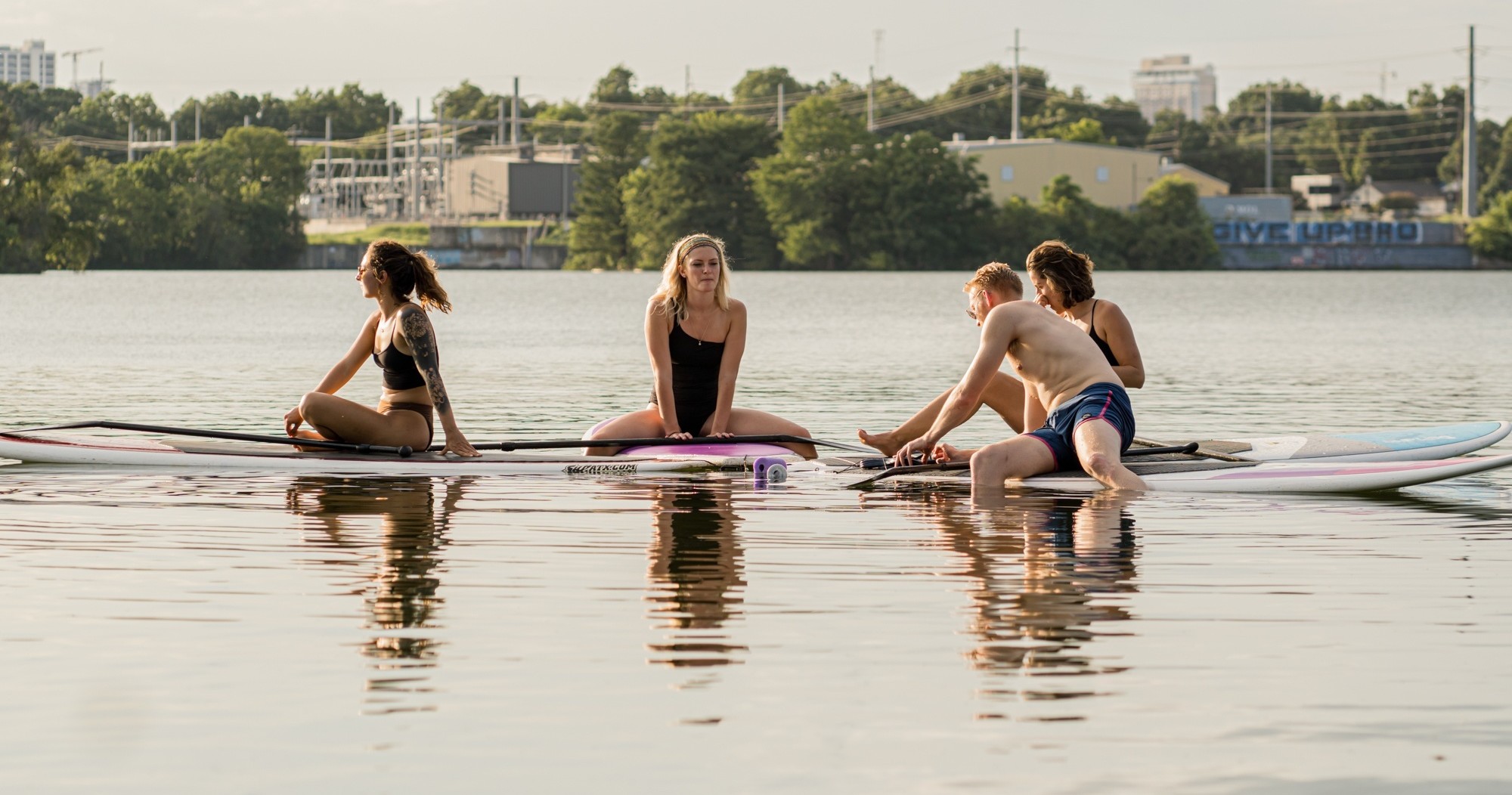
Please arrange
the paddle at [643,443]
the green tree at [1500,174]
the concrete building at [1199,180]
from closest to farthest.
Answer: the paddle at [643,443]
the concrete building at [1199,180]
the green tree at [1500,174]

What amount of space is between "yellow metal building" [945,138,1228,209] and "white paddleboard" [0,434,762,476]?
106112 mm

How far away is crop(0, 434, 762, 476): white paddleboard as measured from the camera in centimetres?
1226

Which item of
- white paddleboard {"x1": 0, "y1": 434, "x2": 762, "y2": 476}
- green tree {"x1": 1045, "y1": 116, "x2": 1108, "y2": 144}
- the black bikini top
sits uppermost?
green tree {"x1": 1045, "y1": 116, "x2": 1108, "y2": 144}

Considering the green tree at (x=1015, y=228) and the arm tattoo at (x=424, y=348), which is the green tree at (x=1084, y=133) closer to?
the green tree at (x=1015, y=228)

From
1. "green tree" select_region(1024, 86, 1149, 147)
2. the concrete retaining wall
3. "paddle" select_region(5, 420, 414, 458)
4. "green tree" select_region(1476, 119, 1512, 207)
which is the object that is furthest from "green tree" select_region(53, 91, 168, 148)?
"paddle" select_region(5, 420, 414, 458)

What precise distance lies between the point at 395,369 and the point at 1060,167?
359ft

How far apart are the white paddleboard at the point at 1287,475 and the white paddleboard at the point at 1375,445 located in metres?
0.39

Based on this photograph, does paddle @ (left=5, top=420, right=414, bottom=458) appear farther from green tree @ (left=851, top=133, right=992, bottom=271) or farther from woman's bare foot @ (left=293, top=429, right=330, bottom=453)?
green tree @ (left=851, top=133, right=992, bottom=271)

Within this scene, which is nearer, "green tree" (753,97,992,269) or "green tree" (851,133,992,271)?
"green tree" (851,133,992,271)

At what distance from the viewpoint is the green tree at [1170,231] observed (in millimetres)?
116062

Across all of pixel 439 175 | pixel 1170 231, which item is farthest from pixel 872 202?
pixel 439 175

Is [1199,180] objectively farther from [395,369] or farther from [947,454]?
[395,369]

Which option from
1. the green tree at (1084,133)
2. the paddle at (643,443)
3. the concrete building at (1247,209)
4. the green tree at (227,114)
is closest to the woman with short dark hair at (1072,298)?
the paddle at (643,443)

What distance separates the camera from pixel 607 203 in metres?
124
